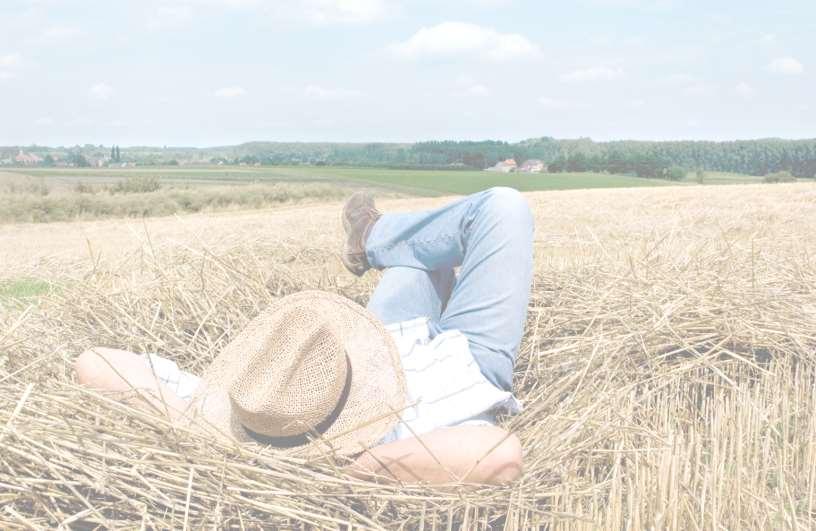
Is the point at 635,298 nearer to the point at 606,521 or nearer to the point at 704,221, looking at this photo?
the point at 606,521

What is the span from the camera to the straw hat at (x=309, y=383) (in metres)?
2.19

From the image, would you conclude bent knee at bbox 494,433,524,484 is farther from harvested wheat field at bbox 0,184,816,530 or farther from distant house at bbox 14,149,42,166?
distant house at bbox 14,149,42,166

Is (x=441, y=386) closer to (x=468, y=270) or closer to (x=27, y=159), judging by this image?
(x=468, y=270)

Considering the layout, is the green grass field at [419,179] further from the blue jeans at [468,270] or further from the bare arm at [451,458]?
the bare arm at [451,458]

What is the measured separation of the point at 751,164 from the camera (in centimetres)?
4309

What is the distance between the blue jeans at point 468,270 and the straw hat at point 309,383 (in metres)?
0.42

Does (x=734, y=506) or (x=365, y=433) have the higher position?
(x=365, y=433)


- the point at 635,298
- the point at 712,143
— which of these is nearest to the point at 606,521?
the point at 635,298

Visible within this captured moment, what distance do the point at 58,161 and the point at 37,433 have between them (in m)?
55.4

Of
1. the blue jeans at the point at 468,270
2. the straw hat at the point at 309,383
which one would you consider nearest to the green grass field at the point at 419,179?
the blue jeans at the point at 468,270

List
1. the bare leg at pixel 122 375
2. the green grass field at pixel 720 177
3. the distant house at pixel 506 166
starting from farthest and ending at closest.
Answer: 1. the distant house at pixel 506 166
2. the green grass field at pixel 720 177
3. the bare leg at pixel 122 375

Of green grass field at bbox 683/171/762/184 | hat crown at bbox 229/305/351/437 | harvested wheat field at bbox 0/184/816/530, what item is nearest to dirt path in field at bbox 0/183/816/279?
harvested wheat field at bbox 0/184/816/530

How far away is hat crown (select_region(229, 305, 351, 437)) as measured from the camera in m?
2.17

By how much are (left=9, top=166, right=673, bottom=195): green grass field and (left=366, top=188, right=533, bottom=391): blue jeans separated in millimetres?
25869
